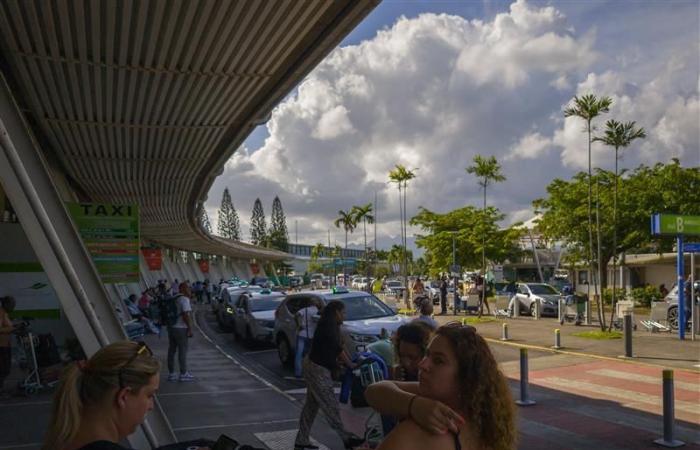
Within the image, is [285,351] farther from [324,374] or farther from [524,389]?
[324,374]

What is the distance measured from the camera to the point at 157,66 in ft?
32.9

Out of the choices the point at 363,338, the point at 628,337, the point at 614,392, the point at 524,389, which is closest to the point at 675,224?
the point at 628,337

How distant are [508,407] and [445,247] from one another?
42061mm

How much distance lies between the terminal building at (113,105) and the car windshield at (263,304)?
4.55 meters

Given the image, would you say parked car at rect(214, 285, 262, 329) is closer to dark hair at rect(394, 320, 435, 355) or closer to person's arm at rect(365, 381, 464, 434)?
dark hair at rect(394, 320, 435, 355)

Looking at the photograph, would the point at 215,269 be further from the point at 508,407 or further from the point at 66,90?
the point at 508,407

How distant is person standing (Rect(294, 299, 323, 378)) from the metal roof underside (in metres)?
3.83

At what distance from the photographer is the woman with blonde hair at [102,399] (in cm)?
244

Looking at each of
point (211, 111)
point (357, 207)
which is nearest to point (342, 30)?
point (211, 111)

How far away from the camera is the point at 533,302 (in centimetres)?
2880

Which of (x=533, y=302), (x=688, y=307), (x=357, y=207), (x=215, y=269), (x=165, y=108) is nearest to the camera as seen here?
(x=165, y=108)

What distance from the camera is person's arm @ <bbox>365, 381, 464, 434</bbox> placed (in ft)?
7.73

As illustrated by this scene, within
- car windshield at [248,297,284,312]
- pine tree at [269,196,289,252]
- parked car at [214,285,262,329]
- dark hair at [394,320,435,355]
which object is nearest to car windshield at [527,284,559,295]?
parked car at [214,285,262,329]

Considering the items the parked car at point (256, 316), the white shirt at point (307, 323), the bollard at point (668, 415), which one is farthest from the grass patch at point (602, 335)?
the bollard at point (668, 415)
